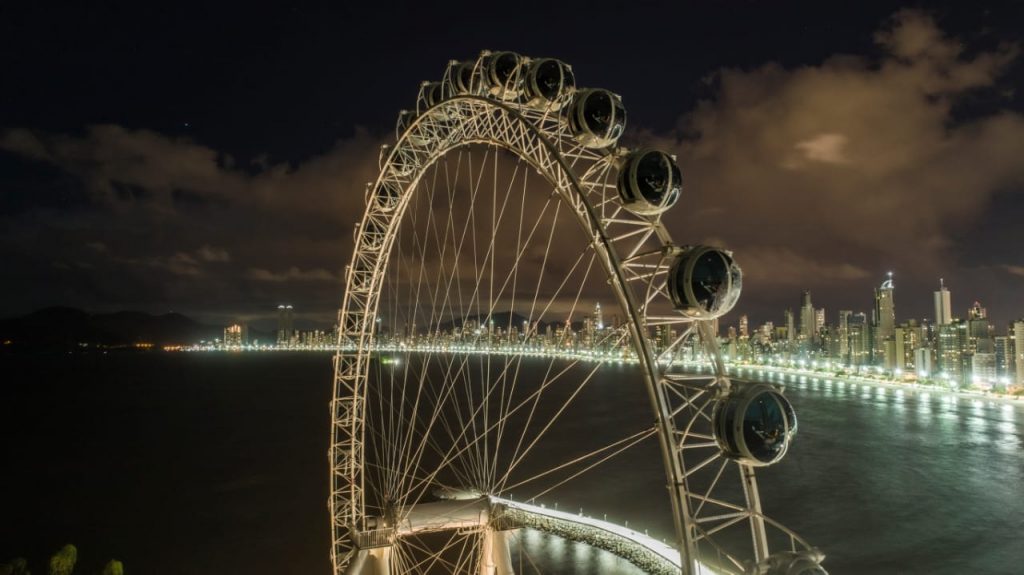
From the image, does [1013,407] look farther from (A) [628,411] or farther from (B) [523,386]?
(B) [523,386]

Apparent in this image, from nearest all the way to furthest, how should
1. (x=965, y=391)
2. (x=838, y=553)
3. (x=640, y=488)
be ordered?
(x=838, y=553), (x=640, y=488), (x=965, y=391)

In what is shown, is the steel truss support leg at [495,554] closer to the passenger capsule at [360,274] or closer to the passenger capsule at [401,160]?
the passenger capsule at [360,274]

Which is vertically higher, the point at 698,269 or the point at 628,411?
the point at 698,269

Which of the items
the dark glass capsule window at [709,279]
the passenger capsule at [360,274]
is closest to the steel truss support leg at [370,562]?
the passenger capsule at [360,274]

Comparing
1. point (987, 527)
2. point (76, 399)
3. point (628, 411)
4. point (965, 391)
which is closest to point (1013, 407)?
point (965, 391)

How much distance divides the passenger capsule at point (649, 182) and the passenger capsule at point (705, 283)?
2.61 feet

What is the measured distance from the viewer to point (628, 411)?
72.2 metres

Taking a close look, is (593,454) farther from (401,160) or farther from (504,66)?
(504,66)

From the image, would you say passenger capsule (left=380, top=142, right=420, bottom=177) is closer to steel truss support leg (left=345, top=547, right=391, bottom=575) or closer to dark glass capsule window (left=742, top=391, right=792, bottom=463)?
steel truss support leg (left=345, top=547, right=391, bottom=575)

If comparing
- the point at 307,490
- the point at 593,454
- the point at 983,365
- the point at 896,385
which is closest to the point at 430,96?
the point at 593,454

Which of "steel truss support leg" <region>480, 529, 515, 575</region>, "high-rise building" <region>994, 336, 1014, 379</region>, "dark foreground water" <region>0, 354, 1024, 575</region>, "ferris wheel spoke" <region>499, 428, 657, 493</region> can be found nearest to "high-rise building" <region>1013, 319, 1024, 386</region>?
"high-rise building" <region>994, 336, 1014, 379</region>

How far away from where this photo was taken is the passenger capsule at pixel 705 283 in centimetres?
653

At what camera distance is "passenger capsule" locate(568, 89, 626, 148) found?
25.7 ft

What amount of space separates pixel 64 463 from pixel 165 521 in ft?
68.8
